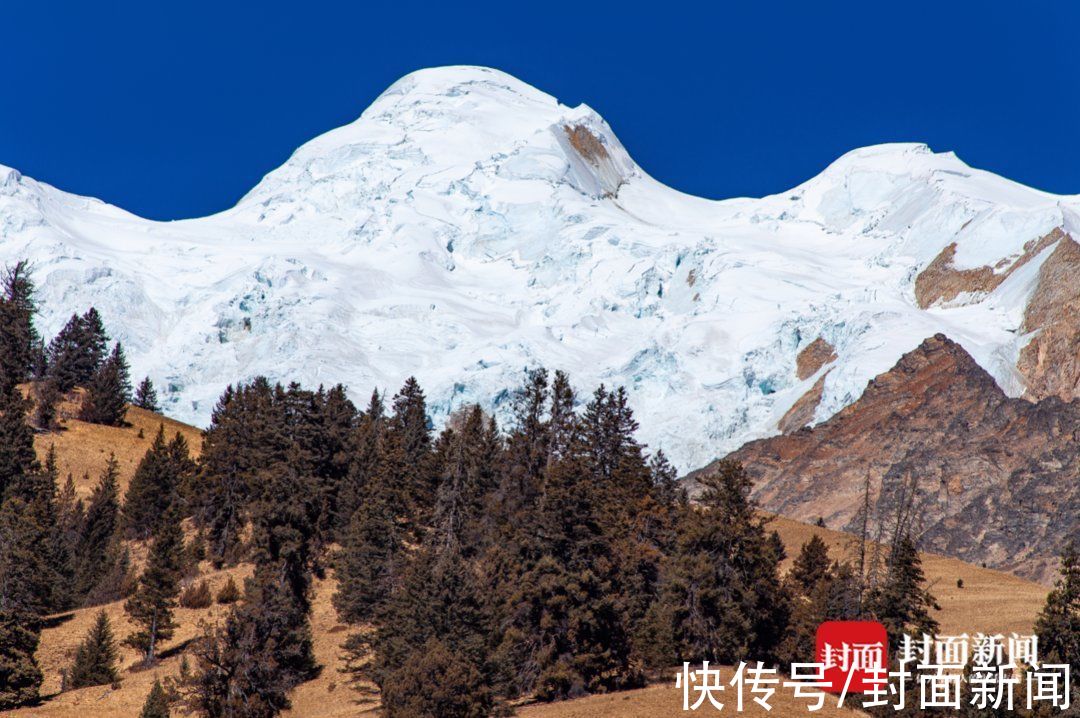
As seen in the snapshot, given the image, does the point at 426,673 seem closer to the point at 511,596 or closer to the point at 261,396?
the point at 511,596

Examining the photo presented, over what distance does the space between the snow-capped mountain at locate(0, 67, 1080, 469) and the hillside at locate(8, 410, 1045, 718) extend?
197 ft

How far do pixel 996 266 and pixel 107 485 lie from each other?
127827mm

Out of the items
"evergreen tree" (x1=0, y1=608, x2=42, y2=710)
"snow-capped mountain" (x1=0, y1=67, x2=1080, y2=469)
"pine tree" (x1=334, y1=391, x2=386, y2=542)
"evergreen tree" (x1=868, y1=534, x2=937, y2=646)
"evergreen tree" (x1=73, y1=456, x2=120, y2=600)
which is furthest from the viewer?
"snow-capped mountain" (x1=0, y1=67, x2=1080, y2=469)

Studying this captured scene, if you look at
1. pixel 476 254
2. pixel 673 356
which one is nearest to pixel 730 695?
pixel 673 356

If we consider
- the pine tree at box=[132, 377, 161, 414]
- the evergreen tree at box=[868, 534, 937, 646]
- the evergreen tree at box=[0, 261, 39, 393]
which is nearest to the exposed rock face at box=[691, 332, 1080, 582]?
the evergreen tree at box=[868, 534, 937, 646]

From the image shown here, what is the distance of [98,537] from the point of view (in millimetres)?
80562

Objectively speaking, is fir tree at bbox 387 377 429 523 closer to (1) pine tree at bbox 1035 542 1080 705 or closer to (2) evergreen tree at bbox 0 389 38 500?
(2) evergreen tree at bbox 0 389 38 500

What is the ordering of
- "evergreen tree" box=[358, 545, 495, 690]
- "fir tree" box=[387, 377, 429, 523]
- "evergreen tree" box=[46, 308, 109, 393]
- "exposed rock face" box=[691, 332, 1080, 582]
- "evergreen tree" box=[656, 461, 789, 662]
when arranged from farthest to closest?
"evergreen tree" box=[46, 308, 109, 393] < "exposed rock face" box=[691, 332, 1080, 582] < "fir tree" box=[387, 377, 429, 523] < "evergreen tree" box=[656, 461, 789, 662] < "evergreen tree" box=[358, 545, 495, 690]

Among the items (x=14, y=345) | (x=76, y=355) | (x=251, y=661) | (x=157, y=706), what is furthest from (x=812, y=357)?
(x=157, y=706)

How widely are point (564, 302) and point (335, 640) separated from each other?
118288 mm

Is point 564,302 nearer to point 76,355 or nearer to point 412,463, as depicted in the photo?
point 76,355

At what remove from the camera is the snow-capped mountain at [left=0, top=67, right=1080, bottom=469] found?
151m

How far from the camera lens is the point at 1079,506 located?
357ft

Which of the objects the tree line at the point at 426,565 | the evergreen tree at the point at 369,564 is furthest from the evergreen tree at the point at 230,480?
the evergreen tree at the point at 369,564
